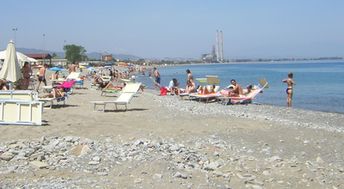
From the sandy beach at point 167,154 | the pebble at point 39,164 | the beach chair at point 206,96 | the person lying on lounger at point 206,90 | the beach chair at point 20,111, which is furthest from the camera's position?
the person lying on lounger at point 206,90

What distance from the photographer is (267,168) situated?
7.84m

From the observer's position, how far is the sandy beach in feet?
23.3

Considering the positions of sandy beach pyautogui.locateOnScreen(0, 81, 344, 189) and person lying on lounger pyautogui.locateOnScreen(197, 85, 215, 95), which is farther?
person lying on lounger pyautogui.locateOnScreen(197, 85, 215, 95)

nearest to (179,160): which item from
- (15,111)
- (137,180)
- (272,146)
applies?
(137,180)

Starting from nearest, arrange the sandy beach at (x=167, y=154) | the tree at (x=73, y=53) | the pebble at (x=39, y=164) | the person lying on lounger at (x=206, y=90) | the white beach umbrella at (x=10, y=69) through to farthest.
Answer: the sandy beach at (x=167, y=154) → the pebble at (x=39, y=164) → the white beach umbrella at (x=10, y=69) → the person lying on lounger at (x=206, y=90) → the tree at (x=73, y=53)

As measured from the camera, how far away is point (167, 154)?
327 inches

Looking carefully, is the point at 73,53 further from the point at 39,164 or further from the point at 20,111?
the point at 39,164

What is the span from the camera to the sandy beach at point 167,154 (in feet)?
23.3

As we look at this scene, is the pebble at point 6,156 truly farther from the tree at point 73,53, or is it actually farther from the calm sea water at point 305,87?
the tree at point 73,53

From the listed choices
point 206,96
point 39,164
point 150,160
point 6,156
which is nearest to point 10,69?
point 206,96

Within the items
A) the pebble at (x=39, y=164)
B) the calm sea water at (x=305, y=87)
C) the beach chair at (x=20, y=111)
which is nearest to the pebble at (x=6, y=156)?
the pebble at (x=39, y=164)

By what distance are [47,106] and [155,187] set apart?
930 cm

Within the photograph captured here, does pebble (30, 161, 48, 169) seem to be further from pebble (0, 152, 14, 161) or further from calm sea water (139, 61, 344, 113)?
calm sea water (139, 61, 344, 113)

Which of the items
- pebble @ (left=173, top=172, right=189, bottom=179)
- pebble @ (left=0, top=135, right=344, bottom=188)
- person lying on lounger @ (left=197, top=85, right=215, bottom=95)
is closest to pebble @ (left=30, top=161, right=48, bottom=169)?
pebble @ (left=0, top=135, right=344, bottom=188)
